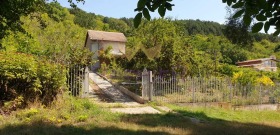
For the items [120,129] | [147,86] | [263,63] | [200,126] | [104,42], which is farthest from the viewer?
[263,63]

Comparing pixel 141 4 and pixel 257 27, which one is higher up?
pixel 141 4

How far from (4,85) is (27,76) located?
0.80 m

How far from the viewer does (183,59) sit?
57.5 feet

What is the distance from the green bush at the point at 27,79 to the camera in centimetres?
1037

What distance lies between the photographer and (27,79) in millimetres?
10508

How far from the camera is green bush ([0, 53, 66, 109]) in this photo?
34.0ft

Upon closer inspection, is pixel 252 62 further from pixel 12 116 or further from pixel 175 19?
pixel 12 116

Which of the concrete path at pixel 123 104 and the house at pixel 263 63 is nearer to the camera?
the concrete path at pixel 123 104

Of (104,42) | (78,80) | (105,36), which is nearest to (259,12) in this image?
(78,80)

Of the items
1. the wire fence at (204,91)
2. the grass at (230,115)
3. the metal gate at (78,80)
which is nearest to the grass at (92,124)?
the grass at (230,115)

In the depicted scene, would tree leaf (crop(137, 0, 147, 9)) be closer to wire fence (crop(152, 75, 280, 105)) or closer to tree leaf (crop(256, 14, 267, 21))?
tree leaf (crop(256, 14, 267, 21))

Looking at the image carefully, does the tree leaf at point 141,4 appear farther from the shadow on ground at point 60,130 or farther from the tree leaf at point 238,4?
the shadow on ground at point 60,130

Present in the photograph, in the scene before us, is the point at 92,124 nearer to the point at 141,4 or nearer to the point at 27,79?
the point at 27,79

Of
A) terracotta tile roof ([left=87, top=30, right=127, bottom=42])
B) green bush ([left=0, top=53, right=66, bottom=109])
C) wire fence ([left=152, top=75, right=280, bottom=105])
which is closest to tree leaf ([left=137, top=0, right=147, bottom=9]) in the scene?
green bush ([left=0, top=53, right=66, bottom=109])
